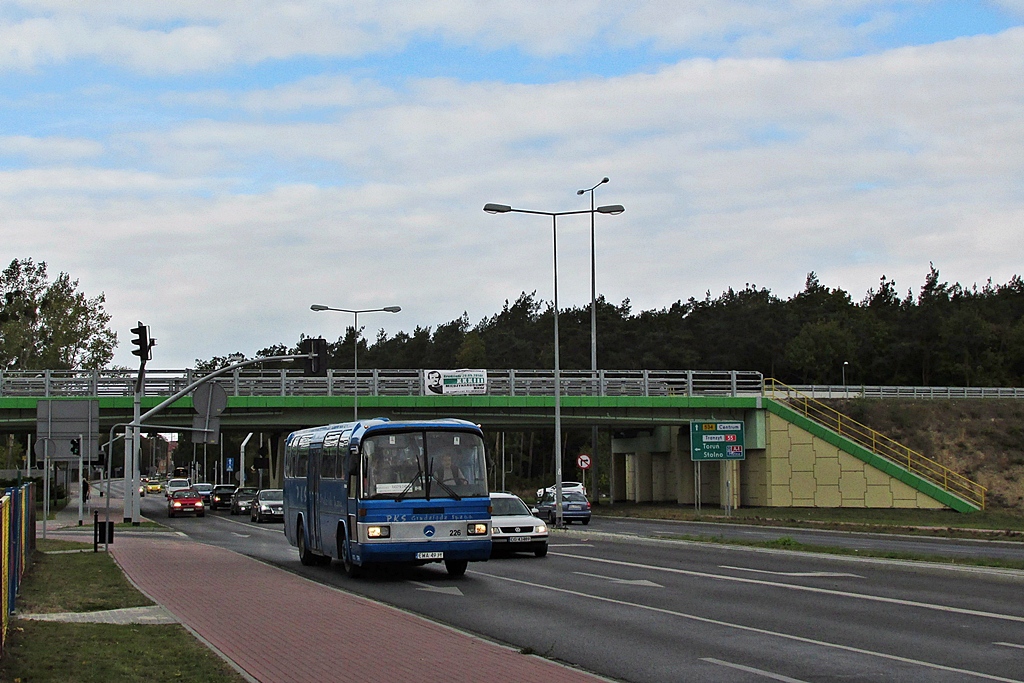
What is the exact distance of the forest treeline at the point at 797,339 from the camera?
11425cm

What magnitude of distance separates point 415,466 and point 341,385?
3444cm

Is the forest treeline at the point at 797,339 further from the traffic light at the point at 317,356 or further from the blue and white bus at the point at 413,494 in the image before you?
the blue and white bus at the point at 413,494

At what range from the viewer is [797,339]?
12388cm

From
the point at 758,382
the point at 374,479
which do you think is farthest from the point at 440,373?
the point at 374,479

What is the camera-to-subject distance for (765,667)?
35.9ft

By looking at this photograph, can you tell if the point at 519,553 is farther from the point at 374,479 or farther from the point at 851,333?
the point at 851,333

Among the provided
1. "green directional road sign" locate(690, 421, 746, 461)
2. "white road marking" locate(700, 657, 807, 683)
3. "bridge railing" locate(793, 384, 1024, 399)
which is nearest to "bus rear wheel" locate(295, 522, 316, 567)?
"white road marking" locate(700, 657, 807, 683)

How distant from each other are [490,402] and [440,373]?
2700 millimetres

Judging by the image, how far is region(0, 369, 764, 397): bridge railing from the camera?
50.7 meters

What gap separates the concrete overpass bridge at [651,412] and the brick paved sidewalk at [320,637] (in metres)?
31.5

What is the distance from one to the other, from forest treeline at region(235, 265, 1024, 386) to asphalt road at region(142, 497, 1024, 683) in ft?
310

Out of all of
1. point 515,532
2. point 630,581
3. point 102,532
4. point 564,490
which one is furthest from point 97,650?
point 564,490

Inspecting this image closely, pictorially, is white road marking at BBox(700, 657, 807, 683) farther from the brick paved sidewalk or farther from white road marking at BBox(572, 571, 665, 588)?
white road marking at BBox(572, 571, 665, 588)

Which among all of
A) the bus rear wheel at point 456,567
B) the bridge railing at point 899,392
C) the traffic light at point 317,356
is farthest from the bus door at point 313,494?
the bridge railing at point 899,392
